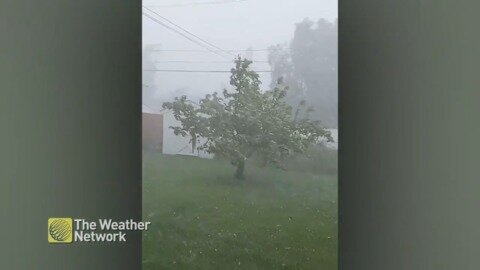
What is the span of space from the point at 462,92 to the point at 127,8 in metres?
2.54

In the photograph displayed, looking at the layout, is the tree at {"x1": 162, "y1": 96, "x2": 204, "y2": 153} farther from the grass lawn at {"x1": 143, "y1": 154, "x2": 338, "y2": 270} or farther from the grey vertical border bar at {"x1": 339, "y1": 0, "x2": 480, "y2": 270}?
the grey vertical border bar at {"x1": 339, "y1": 0, "x2": 480, "y2": 270}

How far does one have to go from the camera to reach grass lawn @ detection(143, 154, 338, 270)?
321 centimetres

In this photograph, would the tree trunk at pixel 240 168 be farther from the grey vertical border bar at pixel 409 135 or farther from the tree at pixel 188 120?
the grey vertical border bar at pixel 409 135

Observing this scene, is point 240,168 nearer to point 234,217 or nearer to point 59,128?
point 234,217

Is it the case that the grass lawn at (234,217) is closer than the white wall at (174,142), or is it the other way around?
the grass lawn at (234,217)

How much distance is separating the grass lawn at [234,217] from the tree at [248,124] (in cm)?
13

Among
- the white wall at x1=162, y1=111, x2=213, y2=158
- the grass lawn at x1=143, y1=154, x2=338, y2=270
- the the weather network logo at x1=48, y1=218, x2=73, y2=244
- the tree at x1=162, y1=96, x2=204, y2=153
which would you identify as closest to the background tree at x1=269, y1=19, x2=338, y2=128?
the grass lawn at x1=143, y1=154, x2=338, y2=270

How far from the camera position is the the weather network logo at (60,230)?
3248 millimetres

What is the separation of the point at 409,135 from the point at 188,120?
168cm

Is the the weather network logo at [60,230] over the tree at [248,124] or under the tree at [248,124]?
under

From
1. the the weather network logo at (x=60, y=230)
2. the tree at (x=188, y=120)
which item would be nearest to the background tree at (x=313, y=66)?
the tree at (x=188, y=120)

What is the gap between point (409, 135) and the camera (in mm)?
3000

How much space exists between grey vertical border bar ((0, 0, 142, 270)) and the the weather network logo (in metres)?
0.05

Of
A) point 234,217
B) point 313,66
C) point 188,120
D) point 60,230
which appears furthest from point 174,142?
point 313,66
